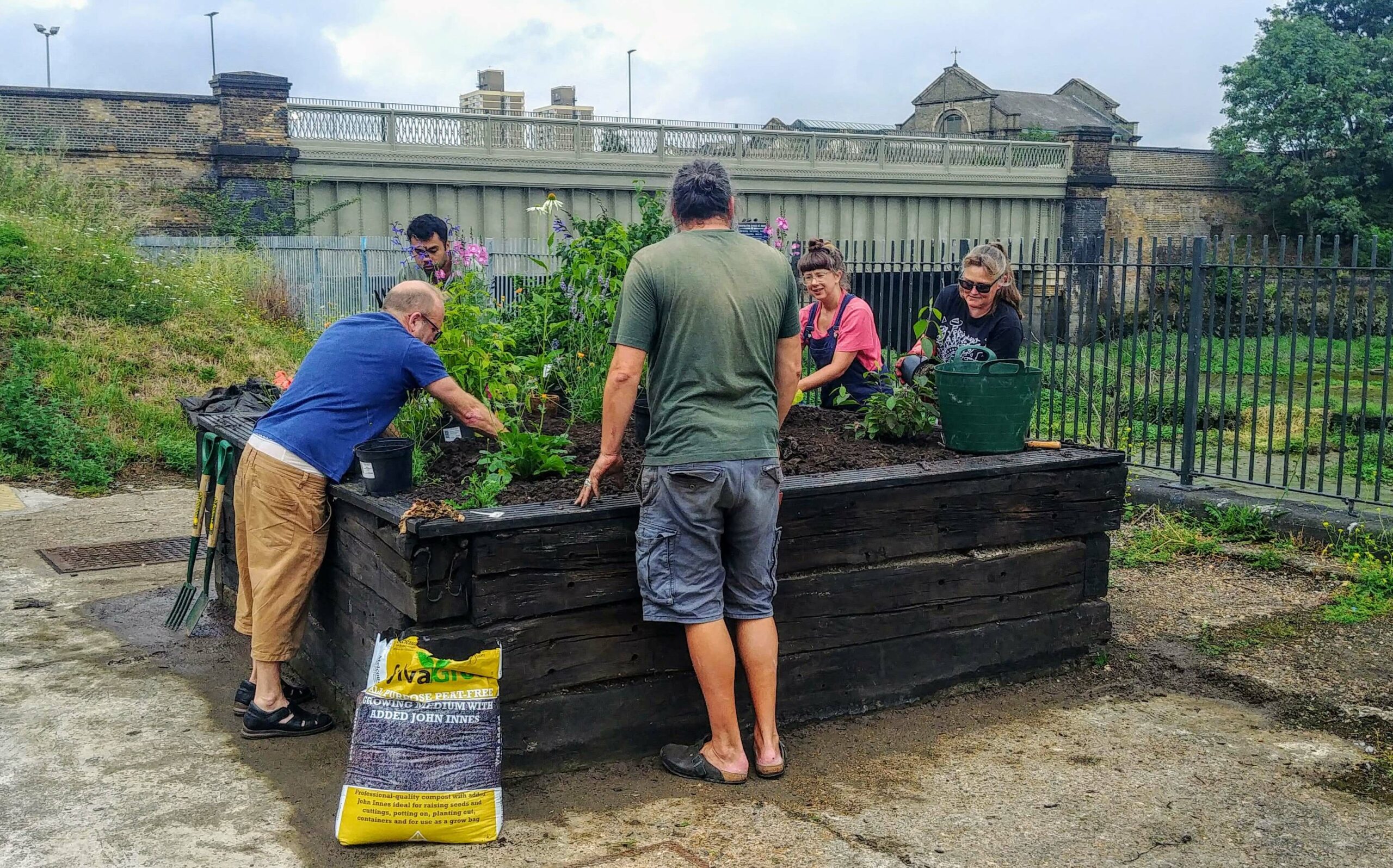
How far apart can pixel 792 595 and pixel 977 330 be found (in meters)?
1.97

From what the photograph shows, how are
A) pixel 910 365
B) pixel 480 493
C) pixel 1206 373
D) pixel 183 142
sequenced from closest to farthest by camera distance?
pixel 480 493, pixel 910 365, pixel 1206 373, pixel 183 142

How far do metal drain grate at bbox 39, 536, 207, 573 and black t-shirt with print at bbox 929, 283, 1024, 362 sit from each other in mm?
4490

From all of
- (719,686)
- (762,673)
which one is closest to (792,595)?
(762,673)

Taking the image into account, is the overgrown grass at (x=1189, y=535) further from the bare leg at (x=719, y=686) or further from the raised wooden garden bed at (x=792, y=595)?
the bare leg at (x=719, y=686)

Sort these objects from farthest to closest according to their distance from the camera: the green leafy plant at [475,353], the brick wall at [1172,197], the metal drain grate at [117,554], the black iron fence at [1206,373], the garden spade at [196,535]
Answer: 1. the brick wall at [1172,197]
2. the black iron fence at [1206,373]
3. the metal drain grate at [117,554]
4. the garden spade at [196,535]
5. the green leafy plant at [475,353]

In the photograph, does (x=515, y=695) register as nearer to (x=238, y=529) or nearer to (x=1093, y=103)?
(x=238, y=529)

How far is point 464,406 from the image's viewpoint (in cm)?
460

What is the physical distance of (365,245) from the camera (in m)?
19.4

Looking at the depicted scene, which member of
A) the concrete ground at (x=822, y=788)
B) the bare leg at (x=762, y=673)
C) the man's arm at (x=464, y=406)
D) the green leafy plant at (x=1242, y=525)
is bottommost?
the concrete ground at (x=822, y=788)

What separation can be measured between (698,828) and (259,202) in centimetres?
2360

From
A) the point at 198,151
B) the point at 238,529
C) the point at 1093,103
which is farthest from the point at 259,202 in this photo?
the point at 1093,103

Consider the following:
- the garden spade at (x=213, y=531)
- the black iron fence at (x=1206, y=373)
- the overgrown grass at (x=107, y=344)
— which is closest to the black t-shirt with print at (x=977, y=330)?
the black iron fence at (x=1206, y=373)

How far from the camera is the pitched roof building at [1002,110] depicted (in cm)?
5034

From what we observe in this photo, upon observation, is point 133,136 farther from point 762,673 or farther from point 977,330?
point 762,673
